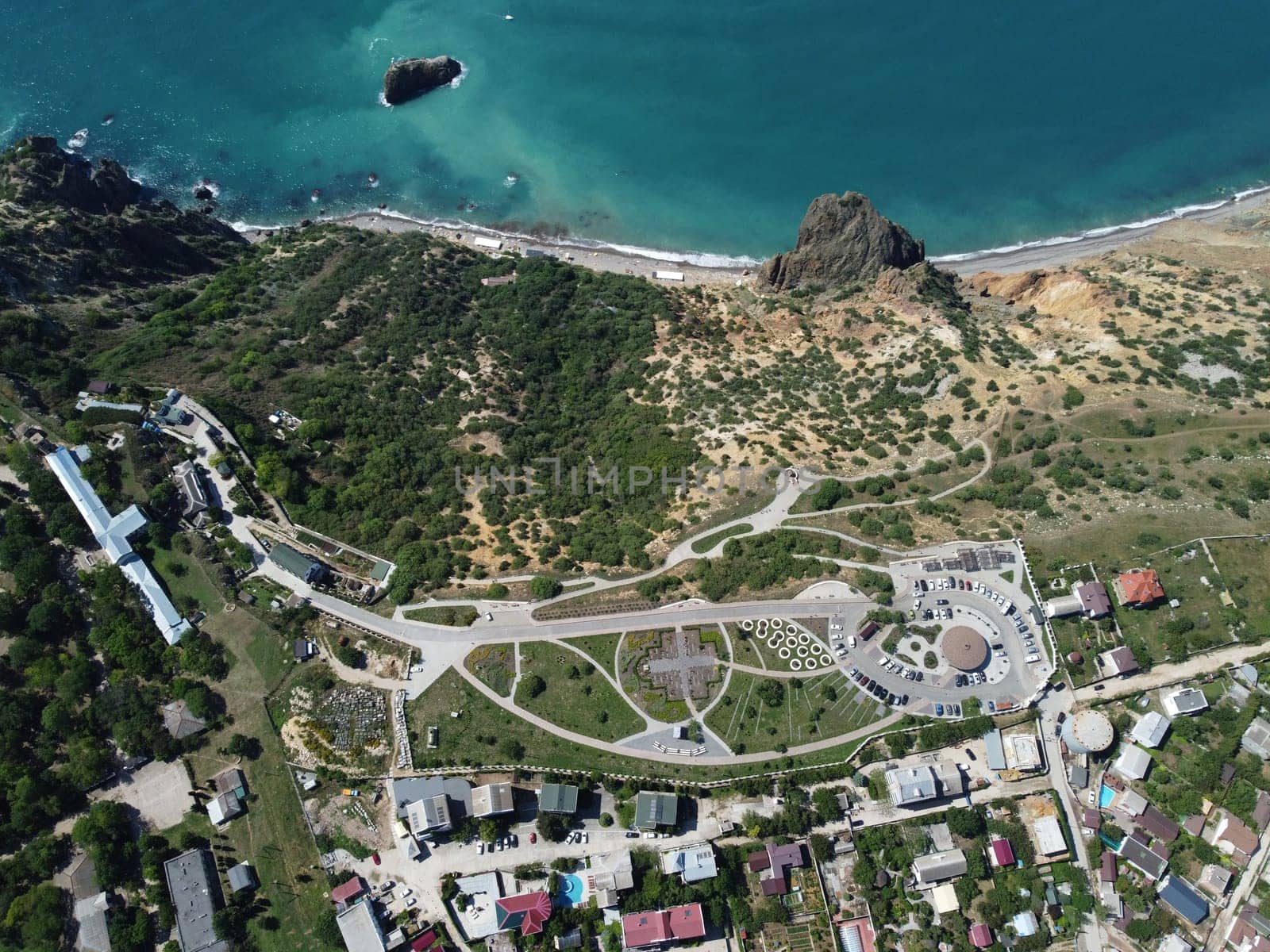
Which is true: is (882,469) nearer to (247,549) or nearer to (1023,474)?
(1023,474)

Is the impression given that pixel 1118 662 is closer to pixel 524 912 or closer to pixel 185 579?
pixel 524 912

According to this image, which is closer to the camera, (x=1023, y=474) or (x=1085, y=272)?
(x=1023, y=474)

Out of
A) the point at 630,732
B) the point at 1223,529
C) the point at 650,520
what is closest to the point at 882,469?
the point at 650,520

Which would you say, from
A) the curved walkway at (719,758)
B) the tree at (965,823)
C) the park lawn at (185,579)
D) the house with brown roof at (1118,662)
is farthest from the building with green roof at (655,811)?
the park lawn at (185,579)

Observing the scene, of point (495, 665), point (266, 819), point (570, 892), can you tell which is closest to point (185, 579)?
point (266, 819)

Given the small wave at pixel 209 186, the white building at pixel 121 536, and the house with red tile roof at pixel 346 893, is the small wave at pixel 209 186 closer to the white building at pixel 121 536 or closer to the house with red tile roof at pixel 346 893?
the white building at pixel 121 536

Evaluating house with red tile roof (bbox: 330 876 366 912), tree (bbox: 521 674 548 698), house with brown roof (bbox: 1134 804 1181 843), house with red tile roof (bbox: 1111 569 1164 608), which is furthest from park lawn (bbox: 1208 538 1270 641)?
house with red tile roof (bbox: 330 876 366 912)

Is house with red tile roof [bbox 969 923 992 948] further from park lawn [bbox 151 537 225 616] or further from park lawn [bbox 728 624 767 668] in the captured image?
park lawn [bbox 151 537 225 616]

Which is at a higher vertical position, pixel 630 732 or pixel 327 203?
pixel 327 203
